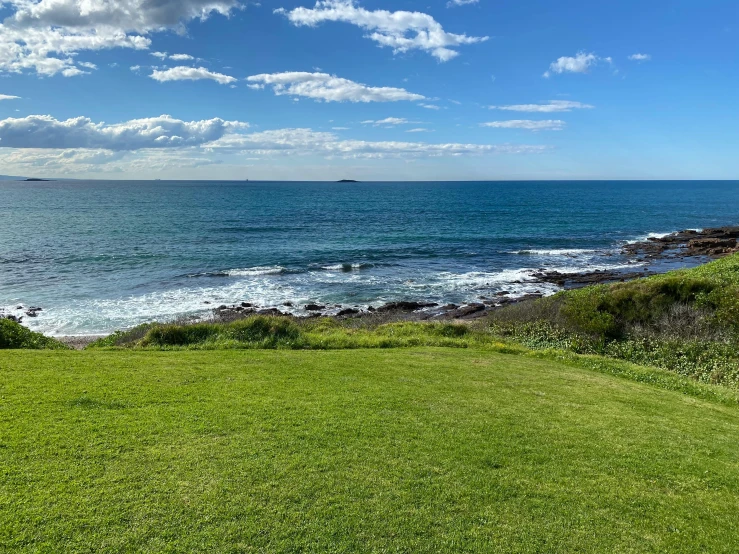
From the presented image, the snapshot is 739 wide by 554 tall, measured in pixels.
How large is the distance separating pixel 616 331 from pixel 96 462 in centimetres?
1868

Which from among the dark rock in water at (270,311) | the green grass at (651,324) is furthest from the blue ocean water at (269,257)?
Result: the green grass at (651,324)

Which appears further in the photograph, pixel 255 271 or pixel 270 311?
pixel 255 271

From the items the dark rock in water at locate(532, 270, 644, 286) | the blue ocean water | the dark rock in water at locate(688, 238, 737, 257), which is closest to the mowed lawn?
the blue ocean water

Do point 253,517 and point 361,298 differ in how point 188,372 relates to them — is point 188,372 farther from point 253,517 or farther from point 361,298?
point 361,298

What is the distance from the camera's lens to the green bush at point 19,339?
1484 centimetres

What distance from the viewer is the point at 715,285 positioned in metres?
19.7

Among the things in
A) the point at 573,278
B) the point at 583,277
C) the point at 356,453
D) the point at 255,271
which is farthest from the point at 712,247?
the point at 356,453

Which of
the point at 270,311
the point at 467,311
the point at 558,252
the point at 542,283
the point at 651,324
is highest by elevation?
the point at 558,252

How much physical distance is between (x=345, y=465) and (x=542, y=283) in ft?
112

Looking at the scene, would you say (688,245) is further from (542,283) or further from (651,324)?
(651,324)

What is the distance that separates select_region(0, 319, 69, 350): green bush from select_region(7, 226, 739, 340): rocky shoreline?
7250mm

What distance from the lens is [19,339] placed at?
49.9 feet

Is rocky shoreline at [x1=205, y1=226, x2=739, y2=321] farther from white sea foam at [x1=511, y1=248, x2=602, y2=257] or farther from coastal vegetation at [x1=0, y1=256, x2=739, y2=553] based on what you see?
coastal vegetation at [x1=0, y1=256, x2=739, y2=553]

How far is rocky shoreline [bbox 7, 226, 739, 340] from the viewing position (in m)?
29.1
